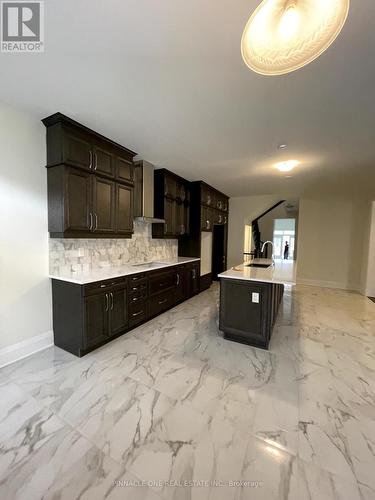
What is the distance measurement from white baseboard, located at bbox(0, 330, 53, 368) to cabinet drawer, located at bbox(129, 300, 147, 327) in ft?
3.24

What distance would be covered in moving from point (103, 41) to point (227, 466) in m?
2.85

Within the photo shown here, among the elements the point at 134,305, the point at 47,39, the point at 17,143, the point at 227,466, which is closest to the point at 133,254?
the point at 134,305

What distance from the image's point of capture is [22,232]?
241cm

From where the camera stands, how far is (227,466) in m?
1.35

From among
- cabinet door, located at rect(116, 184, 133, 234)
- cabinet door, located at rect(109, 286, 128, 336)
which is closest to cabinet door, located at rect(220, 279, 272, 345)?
cabinet door, located at rect(109, 286, 128, 336)

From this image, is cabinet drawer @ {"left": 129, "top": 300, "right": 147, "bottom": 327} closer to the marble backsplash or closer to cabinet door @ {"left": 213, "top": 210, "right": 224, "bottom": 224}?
the marble backsplash

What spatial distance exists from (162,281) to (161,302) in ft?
1.20

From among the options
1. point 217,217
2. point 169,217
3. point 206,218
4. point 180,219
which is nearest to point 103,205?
point 169,217

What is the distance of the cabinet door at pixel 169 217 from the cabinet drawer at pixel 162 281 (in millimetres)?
856

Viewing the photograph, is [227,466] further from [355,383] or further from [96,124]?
[96,124]

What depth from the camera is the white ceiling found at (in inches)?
51.4

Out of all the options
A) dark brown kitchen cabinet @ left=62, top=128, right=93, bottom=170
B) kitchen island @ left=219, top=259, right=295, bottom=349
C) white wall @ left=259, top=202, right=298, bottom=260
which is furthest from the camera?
white wall @ left=259, top=202, right=298, bottom=260

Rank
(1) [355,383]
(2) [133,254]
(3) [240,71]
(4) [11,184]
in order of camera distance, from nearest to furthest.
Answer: (3) [240,71], (1) [355,383], (4) [11,184], (2) [133,254]

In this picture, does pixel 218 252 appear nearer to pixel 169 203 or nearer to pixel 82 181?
pixel 169 203
